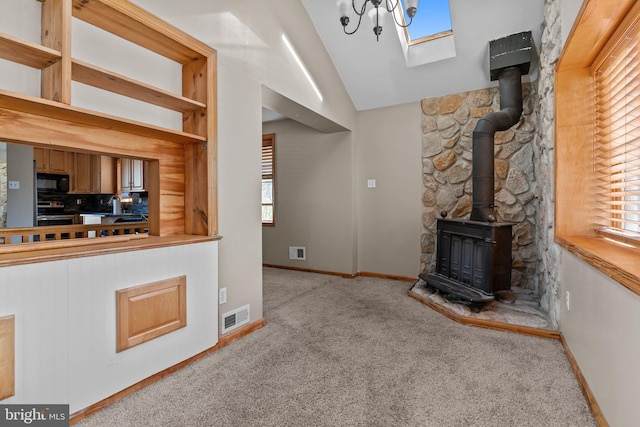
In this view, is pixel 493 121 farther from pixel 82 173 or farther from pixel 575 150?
pixel 82 173

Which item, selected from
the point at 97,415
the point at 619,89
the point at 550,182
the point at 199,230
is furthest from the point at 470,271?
the point at 97,415

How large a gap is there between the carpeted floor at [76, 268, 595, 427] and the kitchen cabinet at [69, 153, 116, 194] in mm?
1410

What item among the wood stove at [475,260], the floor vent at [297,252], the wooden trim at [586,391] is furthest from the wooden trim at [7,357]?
the floor vent at [297,252]

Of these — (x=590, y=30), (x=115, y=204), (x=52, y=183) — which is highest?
(x=590, y=30)

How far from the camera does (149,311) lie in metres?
1.89

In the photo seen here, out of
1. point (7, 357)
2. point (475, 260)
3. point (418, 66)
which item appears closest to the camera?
point (7, 357)

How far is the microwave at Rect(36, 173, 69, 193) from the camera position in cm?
205

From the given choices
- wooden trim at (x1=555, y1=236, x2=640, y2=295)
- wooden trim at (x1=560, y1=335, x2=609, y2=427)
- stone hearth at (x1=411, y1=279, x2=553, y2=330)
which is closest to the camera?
wooden trim at (x1=555, y1=236, x2=640, y2=295)

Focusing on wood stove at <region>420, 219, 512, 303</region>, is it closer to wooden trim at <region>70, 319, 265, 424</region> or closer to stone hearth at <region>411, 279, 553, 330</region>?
stone hearth at <region>411, 279, 553, 330</region>

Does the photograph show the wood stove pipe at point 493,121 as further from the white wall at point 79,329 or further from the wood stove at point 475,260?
the white wall at point 79,329

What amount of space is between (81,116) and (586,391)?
3030 millimetres

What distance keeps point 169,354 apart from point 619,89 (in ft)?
10.2

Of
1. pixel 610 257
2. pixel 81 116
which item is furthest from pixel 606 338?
pixel 81 116

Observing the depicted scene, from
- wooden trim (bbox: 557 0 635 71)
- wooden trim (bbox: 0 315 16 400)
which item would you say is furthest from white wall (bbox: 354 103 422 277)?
wooden trim (bbox: 0 315 16 400)
